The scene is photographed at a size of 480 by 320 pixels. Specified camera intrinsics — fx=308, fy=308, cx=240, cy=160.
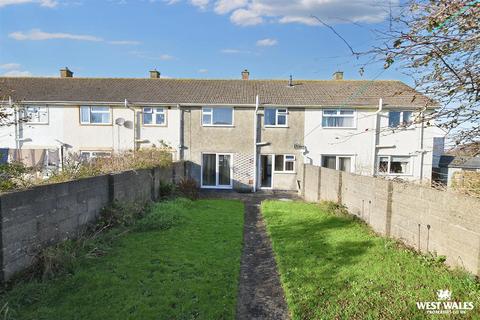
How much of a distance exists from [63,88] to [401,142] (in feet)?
65.2

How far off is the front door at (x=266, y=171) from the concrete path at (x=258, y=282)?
8278mm

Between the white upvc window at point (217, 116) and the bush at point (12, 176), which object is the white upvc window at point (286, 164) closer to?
the white upvc window at point (217, 116)

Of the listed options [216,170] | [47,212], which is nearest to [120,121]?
[216,170]

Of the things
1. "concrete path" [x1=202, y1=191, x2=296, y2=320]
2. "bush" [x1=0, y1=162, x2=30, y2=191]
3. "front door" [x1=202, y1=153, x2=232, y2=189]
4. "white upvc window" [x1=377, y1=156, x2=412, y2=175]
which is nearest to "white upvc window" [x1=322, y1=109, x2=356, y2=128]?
"white upvc window" [x1=377, y1=156, x2=412, y2=175]

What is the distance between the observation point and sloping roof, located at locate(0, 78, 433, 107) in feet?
55.6

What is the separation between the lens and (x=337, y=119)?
661 inches

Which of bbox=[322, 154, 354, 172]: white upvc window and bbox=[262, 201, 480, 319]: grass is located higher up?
bbox=[322, 154, 354, 172]: white upvc window

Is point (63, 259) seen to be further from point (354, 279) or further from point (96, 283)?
point (354, 279)

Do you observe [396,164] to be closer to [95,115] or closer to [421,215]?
[421,215]

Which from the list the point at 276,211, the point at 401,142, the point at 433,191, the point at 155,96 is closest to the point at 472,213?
the point at 433,191

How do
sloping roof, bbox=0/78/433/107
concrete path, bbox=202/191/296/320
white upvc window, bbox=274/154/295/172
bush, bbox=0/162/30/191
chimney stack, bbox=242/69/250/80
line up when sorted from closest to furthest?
1. concrete path, bbox=202/191/296/320
2. bush, bbox=0/162/30/191
3. white upvc window, bbox=274/154/295/172
4. sloping roof, bbox=0/78/433/107
5. chimney stack, bbox=242/69/250/80

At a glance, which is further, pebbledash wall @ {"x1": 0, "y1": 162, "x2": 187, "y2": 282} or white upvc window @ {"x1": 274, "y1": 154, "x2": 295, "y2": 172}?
white upvc window @ {"x1": 274, "y1": 154, "x2": 295, "y2": 172}

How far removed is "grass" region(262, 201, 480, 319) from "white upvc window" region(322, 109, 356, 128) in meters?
10.2

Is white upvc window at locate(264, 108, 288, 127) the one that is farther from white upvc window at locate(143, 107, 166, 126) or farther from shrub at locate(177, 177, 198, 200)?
shrub at locate(177, 177, 198, 200)
